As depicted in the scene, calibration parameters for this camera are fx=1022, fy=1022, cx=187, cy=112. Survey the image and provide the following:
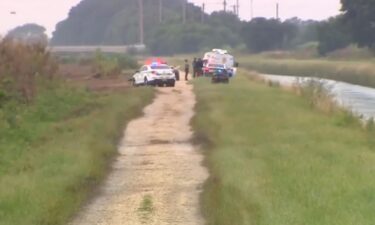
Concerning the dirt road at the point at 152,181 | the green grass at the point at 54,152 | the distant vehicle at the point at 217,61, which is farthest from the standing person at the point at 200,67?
the dirt road at the point at 152,181

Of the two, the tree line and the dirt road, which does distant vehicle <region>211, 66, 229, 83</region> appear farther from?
the tree line

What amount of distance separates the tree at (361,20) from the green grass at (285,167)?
53.0 metres

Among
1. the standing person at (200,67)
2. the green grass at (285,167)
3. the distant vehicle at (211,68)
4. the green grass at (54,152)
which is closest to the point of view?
the green grass at (285,167)

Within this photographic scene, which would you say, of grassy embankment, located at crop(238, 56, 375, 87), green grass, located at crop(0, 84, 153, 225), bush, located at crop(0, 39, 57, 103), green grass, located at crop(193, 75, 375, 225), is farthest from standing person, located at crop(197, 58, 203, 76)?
green grass, located at crop(193, 75, 375, 225)

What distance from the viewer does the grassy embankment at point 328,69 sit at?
72250 mm

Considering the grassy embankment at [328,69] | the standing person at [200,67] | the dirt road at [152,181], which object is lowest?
the grassy embankment at [328,69]

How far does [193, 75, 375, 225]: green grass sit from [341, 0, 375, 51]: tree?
2087 inches

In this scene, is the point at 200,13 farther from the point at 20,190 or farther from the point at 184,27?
the point at 20,190

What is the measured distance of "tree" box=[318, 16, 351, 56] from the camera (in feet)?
344

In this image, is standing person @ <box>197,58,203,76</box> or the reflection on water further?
standing person @ <box>197,58,203,76</box>

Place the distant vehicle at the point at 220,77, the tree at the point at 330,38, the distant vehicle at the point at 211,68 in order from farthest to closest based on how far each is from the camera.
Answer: the tree at the point at 330,38, the distant vehicle at the point at 211,68, the distant vehicle at the point at 220,77

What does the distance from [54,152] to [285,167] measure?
5345 mm

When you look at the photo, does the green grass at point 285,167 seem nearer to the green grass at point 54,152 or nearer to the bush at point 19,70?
the green grass at point 54,152

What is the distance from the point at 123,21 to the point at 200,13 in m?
12.0
